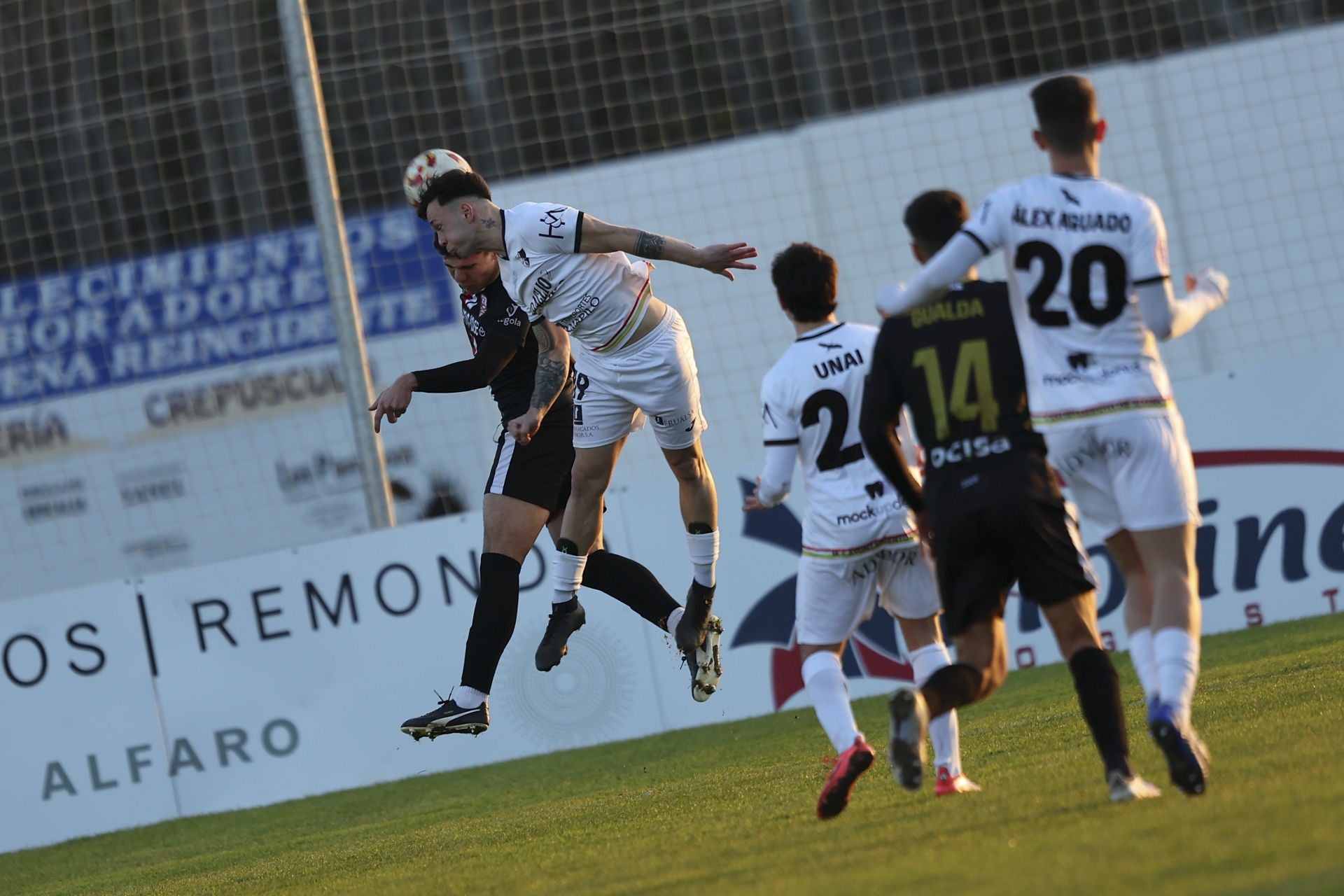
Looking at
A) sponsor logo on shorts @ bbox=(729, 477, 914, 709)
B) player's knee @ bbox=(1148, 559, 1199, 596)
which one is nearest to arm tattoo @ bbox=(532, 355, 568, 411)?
player's knee @ bbox=(1148, 559, 1199, 596)

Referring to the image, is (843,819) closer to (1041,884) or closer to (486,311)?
(1041,884)

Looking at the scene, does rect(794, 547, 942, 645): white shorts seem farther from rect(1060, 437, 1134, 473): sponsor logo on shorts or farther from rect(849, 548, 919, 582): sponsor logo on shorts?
rect(1060, 437, 1134, 473): sponsor logo on shorts

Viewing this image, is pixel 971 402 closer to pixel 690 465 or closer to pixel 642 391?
pixel 642 391

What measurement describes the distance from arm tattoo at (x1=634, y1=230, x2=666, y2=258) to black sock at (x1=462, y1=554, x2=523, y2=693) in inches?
55.1

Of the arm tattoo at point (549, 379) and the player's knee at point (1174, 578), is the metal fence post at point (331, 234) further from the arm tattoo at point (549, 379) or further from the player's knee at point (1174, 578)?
the player's knee at point (1174, 578)

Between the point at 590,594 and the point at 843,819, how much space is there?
523cm

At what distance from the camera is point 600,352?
6789mm

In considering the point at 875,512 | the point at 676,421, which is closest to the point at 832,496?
the point at 875,512

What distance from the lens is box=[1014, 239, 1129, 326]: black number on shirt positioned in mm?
4312

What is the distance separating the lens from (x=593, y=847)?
561 centimetres

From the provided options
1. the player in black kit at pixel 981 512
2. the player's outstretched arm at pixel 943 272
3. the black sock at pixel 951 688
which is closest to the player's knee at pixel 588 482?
the player in black kit at pixel 981 512

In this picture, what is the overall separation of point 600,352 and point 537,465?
56cm

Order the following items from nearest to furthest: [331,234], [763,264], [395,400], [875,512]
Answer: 1. [875,512]
2. [395,400]
3. [331,234]
4. [763,264]

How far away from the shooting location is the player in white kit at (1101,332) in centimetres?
430
